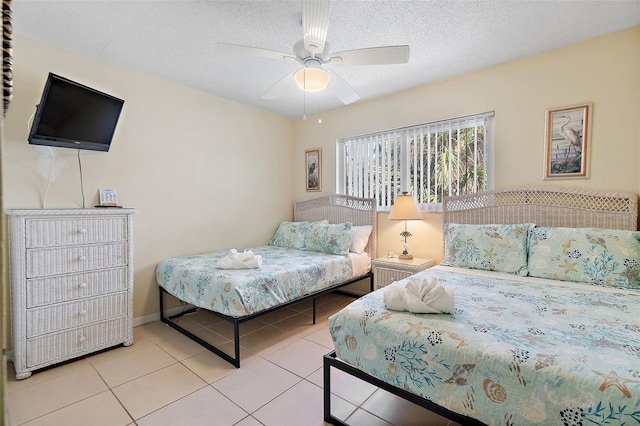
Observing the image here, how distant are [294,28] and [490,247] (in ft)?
8.07

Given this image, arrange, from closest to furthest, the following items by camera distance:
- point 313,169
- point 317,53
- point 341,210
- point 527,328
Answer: point 527,328 < point 317,53 < point 341,210 < point 313,169

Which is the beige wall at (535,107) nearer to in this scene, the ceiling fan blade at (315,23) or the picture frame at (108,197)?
the ceiling fan blade at (315,23)

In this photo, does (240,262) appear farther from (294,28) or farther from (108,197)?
(294,28)

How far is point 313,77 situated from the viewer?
2.23 metres

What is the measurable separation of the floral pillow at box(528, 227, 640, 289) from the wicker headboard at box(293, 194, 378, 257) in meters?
1.84

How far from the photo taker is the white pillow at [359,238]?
3.83 metres

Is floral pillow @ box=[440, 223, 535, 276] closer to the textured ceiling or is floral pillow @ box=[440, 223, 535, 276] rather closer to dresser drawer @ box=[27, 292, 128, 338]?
the textured ceiling

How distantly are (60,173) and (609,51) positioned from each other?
15.8 ft

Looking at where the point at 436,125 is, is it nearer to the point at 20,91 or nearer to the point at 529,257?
the point at 529,257

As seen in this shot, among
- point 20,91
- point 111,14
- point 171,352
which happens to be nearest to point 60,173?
point 20,91

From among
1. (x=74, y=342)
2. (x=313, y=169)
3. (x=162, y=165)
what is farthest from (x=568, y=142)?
(x=74, y=342)

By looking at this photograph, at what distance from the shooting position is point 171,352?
2.61m

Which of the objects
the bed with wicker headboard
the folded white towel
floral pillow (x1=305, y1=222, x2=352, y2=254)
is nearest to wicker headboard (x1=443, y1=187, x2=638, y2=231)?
the bed with wicker headboard

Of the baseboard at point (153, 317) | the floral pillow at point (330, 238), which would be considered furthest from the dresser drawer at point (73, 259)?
the floral pillow at point (330, 238)
